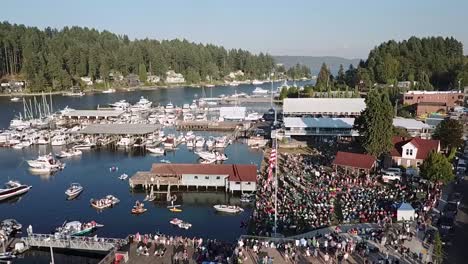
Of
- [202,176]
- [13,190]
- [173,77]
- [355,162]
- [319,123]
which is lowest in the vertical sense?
[13,190]

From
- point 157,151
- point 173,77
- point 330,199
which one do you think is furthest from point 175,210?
point 173,77

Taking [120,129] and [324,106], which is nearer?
[120,129]

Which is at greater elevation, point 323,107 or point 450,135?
point 323,107

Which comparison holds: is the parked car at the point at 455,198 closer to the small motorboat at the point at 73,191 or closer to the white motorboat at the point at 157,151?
the small motorboat at the point at 73,191

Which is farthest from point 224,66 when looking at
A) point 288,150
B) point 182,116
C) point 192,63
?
point 288,150

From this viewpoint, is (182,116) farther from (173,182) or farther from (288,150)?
(173,182)

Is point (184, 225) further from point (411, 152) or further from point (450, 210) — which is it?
point (411, 152)

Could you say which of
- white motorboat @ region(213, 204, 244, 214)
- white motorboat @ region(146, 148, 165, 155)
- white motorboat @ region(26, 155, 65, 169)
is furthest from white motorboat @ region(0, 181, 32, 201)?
white motorboat @ region(213, 204, 244, 214)
